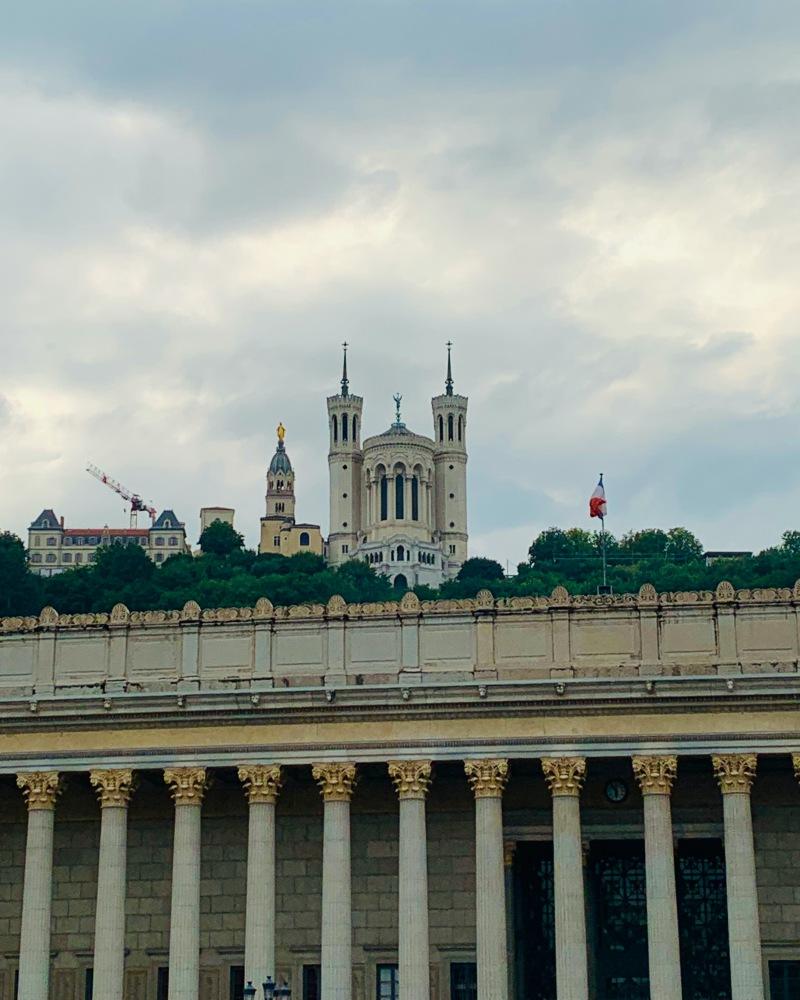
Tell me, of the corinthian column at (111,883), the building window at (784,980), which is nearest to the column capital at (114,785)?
the corinthian column at (111,883)

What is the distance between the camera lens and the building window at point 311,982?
60812 millimetres

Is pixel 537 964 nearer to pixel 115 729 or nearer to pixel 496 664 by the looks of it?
pixel 496 664

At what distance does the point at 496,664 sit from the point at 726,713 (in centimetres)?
724

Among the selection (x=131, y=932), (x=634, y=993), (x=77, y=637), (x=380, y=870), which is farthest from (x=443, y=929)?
(x=77, y=637)

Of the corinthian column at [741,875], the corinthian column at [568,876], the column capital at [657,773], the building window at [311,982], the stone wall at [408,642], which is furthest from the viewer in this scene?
the building window at [311,982]

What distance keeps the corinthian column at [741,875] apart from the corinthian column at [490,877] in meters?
6.65

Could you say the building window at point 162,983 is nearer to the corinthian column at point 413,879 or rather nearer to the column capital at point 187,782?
the column capital at point 187,782

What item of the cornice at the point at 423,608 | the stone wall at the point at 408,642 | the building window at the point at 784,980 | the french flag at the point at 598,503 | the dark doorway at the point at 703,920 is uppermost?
the french flag at the point at 598,503

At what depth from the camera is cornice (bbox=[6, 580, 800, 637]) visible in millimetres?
59188

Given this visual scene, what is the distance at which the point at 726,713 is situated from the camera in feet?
189

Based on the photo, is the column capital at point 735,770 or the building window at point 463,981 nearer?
the column capital at point 735,770

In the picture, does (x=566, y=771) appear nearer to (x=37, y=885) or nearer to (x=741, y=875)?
(x=741, y=875)

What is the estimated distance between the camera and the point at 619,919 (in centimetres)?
6231

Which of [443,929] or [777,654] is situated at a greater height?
[777,654]
